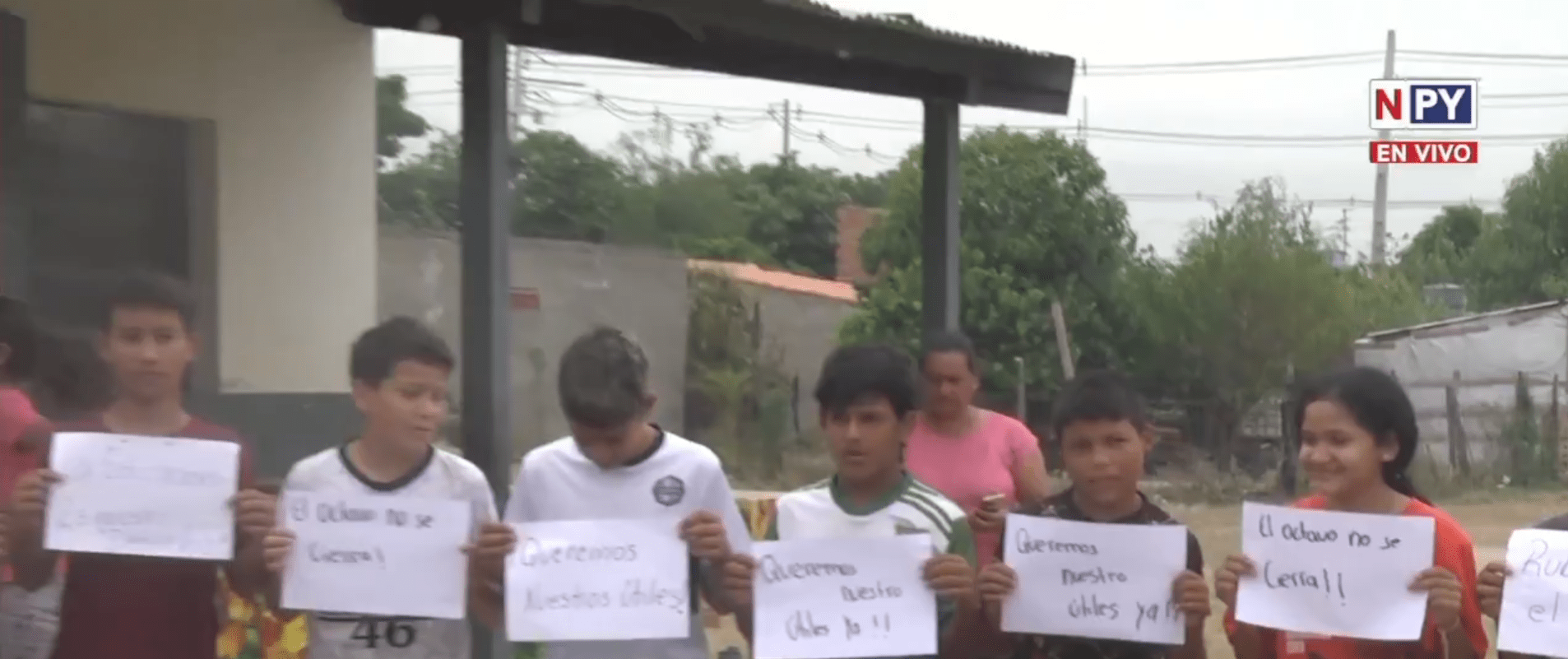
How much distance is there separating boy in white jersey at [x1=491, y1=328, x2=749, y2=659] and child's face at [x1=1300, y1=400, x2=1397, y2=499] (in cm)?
126

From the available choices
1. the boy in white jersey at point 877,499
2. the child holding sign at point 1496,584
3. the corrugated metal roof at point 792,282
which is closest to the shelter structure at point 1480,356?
the corrugated metal roof at point 792,282

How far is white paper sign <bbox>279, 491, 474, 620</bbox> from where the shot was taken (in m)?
3.61

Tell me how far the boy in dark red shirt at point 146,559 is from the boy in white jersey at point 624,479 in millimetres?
612

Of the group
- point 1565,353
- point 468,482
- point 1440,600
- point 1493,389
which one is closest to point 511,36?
point 468,482

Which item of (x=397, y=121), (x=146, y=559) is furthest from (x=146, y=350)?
(x=397, y=121)

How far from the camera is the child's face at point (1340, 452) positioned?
11.4 feet

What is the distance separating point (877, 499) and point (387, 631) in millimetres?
1136

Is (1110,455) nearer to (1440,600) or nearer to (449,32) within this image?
(1440,600)

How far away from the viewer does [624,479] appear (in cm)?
370

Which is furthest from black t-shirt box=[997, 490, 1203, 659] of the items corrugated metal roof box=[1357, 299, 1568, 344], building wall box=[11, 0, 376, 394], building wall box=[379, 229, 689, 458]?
corrugated metal roof box=[1357, 299, 1568, 344]

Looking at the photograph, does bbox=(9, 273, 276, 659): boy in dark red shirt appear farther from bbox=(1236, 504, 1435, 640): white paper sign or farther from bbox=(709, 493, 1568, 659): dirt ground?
bbox=(709, 493, 1568, 659): dirt ground

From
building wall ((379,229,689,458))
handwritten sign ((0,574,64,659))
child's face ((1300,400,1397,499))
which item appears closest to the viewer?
child's face ((1300,400,1397,499))

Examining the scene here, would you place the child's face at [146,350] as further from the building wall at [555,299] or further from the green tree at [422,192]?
the building wall at [555,299]

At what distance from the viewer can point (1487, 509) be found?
1806 cm
